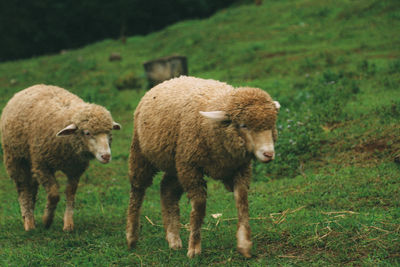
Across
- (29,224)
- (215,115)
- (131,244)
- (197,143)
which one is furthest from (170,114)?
(29,224)

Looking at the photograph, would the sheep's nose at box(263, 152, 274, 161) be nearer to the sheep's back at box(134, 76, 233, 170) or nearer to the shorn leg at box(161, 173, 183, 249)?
the sheep's back at box(134, 76, 233, 170)

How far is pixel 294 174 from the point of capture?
8.27 meters

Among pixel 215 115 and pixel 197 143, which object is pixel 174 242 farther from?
pixel 215 115

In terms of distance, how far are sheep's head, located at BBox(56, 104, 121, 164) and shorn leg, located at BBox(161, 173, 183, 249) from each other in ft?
2.64

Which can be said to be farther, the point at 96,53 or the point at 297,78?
the point at 96,53

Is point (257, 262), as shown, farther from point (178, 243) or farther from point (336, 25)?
point (336, 25)

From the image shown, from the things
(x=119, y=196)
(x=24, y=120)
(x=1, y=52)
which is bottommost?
(x=1, y=52)

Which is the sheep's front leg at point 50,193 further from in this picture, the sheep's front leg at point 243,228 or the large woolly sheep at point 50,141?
the sheep's front leg at point 243,228

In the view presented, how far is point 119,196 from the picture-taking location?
858 centimetres

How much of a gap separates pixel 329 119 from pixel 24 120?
5282 mm

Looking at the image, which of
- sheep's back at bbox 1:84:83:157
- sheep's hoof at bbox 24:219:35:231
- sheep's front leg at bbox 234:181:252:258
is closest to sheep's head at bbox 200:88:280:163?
sheep's front leg at bbox 234:181:252:258

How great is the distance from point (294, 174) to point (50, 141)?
3.80 m

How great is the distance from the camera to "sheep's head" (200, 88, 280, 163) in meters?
4.71

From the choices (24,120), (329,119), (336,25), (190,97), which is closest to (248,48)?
(336,25)
